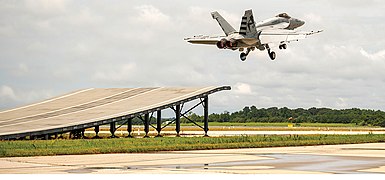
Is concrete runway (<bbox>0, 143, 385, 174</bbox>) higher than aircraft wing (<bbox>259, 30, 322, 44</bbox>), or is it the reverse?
aircraft wing (<bbox>259, 30, 322, 44</bbox>)

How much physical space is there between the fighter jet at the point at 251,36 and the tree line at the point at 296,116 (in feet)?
320

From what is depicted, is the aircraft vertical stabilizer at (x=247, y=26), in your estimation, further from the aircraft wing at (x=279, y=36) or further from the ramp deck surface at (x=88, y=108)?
the ramp deck surface at (x=88, y=108)

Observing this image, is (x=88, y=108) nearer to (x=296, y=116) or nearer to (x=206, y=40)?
(x=206, y=40)

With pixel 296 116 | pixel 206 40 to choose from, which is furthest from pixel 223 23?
pixel 296 116

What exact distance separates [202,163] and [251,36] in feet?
56.5

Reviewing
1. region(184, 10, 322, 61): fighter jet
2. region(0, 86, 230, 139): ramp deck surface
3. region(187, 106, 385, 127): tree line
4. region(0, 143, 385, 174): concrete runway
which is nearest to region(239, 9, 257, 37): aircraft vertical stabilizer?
region(184, 10, 322, 61): fighter jet

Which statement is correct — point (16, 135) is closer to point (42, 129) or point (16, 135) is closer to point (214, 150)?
point (42, 129)

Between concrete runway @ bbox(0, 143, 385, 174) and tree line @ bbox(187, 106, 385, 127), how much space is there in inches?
4314

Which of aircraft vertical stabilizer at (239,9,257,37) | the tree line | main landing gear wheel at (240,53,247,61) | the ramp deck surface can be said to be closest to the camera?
main landing gear wheel at (240,53,247,61)

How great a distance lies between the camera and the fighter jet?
50.1 m

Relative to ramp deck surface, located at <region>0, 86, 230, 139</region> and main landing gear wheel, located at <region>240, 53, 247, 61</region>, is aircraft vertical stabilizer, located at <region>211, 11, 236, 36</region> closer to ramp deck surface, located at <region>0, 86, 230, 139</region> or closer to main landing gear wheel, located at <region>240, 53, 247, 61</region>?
main landing gear wheel, located at <region>240, 53, 247, 61</region>

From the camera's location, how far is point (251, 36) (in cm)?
5006
